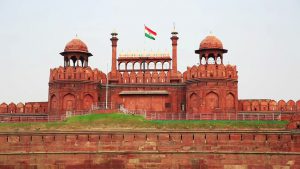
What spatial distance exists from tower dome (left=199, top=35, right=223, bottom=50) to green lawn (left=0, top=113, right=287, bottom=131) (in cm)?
824

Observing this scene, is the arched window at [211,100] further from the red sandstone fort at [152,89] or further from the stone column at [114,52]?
the stone column at [114,52]

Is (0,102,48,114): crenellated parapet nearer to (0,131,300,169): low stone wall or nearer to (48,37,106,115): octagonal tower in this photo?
(48,37,106,115): octagonal tower

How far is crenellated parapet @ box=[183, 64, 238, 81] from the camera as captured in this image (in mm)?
39844

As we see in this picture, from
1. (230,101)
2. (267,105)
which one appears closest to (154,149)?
(230,101)

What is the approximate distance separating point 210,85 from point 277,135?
27.8 ft

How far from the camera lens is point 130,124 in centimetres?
3441

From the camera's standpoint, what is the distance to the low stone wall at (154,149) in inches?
1267

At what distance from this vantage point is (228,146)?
108ft

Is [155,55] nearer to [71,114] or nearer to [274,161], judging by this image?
[71,114]

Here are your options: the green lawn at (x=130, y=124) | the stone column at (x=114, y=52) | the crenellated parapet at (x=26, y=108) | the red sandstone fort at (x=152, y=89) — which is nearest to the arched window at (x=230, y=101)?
the red sandstone fort at (x=152, y=89)

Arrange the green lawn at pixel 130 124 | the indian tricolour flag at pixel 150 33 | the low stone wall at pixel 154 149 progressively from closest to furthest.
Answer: the low stone wall at pixel 154 149, the green lawn at pixel 130 124, the indian tricolour flag at pixel 150 33

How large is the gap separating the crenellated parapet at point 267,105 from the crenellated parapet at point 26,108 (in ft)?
55.5

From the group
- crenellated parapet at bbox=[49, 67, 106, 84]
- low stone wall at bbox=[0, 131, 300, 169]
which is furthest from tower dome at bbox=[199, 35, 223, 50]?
low stone wall at bbox=[0, 131, 300, 169]

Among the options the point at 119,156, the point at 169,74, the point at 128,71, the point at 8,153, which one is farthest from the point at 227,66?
the point at 8,153
